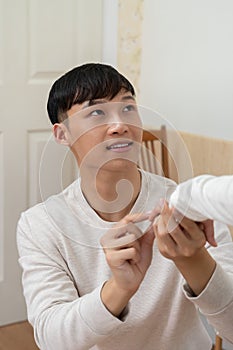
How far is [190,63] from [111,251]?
1371 mm

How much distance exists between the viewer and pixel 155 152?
937mm

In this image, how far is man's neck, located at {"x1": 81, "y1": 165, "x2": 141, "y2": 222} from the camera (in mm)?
910

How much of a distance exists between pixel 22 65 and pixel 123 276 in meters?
1.60

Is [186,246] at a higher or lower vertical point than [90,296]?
higher

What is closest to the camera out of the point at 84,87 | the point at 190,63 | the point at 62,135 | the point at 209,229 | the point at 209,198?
the point at 209,198

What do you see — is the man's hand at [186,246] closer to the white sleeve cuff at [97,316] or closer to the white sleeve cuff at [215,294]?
the white sleeve cuff at [215,294]

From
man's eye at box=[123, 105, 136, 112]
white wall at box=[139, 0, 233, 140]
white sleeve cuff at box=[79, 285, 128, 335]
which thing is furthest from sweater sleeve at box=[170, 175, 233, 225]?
white wall at box=[139, 0, 233, 140]

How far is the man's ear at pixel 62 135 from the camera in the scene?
94 cm

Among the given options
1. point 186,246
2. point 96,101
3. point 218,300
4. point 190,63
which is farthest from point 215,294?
point 190,63

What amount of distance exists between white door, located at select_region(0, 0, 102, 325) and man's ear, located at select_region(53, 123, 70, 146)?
139 centimetres

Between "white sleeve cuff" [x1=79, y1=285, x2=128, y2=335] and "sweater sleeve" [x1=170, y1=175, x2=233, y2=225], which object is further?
"white sleeve cuff" [x1=79, y1=285, x2=128, y2=335]

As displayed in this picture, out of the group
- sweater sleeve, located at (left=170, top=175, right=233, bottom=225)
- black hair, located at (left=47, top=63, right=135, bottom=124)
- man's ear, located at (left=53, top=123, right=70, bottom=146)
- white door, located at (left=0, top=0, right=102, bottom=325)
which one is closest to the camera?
sweater sleeve, located at (left=170, top=175, right=233, bottom=225)

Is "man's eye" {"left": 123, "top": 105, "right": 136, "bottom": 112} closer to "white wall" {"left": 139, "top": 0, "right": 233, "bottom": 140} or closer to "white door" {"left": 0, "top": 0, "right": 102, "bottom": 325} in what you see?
"white wall" {"left": 139, "top": 0, "right": 233, "bottom": 140}

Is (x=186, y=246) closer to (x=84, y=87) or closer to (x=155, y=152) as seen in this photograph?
(x=155, y=152)
